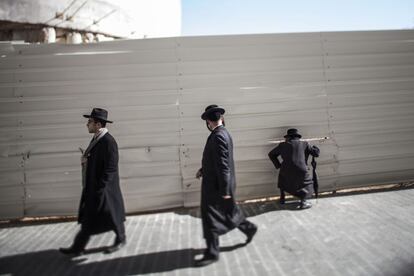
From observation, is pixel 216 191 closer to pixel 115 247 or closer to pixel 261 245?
pixel 261 245

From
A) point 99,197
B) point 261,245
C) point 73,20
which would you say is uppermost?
point 73,20

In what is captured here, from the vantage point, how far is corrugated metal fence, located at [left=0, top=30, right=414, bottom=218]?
5.93 meters

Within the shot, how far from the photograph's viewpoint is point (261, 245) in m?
4.34

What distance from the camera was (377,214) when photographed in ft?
17.3

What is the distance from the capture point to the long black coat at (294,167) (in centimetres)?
577

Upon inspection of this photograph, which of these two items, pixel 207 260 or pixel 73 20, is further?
pixel 73 20

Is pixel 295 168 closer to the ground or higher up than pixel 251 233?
higher up

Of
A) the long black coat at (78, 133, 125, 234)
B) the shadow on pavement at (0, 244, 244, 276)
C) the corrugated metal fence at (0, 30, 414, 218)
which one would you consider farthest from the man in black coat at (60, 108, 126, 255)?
the corrugated metal fence at (0, 30, 414, 218)

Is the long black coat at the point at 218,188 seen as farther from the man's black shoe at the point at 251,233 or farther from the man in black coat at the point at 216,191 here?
the man's black shoe at the point at 251,233

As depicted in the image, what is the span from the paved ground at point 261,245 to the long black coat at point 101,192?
0.43 metres

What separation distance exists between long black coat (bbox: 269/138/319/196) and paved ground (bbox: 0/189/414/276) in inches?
15.3

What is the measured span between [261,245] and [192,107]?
9.44ft

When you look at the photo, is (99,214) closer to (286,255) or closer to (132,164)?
(132,164)

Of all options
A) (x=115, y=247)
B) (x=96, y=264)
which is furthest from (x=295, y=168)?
(x=96, y=264)
